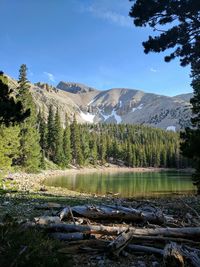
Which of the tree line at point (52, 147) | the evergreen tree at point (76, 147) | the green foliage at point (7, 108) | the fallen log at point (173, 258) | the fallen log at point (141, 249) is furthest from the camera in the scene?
the evergreen tree at point (76, 147)

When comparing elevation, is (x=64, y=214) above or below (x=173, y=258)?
above

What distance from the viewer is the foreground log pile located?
26.1 feet

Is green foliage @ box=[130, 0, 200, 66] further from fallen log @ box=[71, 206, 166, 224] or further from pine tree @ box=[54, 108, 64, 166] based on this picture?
pine tree @ box=[54, 108, 64, 166]

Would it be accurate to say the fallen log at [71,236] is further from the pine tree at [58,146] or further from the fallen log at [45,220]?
the pine tree at [58,146]

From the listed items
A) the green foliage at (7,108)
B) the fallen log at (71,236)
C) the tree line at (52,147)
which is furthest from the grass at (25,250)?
the tree line at (52,147)

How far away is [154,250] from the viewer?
8.44m

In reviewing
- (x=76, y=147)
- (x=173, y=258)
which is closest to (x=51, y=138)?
(x=76, y=147)

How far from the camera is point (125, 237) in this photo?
8531 mm

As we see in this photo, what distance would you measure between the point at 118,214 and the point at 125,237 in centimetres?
318

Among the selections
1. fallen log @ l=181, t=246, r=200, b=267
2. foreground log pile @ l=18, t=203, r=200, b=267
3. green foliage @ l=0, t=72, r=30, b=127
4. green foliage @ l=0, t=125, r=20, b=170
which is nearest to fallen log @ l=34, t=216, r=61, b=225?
foreground log pile @ l=18, t=203, r=200, b=267

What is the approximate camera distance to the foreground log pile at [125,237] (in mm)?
7946

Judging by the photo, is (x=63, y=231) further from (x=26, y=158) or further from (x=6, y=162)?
(x=26, y=158)

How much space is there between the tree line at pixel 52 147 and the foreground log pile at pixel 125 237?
6.97 metres

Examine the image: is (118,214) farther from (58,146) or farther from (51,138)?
(51,138)
